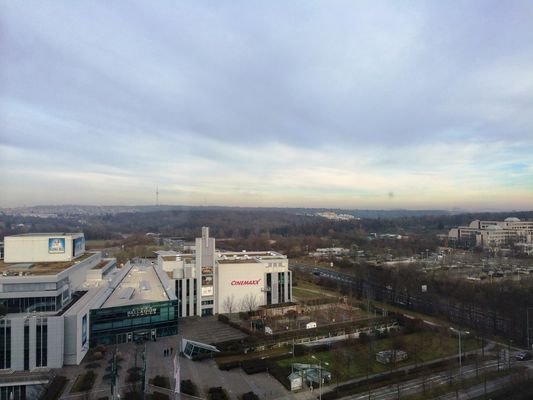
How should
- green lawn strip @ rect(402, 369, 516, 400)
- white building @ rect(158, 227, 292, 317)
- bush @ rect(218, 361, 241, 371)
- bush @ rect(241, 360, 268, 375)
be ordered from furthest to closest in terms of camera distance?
white building @ rect(158, 227, 292, 317) < bush @ rect(218, 361, 241, 371) < bush @ rect(241, 360, 268, 375) < green lawn strip @ rect(402, 369, 516, 400)

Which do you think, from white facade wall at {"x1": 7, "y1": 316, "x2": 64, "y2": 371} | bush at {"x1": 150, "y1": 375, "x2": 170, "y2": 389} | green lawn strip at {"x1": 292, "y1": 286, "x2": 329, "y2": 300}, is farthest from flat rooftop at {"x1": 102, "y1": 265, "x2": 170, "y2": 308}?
green lawn strip at {"x1": 292, "y1": 286, "x2": 329, "y2": 300}

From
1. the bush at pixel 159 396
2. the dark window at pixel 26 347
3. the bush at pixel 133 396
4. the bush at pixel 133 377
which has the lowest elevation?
the bush at pixel 133 377

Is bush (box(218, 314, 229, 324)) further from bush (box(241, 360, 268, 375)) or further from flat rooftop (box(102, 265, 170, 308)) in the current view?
bush (box(241, 360, 268, 375))

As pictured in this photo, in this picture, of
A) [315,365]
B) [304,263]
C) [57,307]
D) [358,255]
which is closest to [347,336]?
[315,365]

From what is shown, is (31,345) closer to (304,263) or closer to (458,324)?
(458,324)

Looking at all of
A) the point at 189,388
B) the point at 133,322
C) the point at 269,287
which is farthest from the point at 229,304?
the point at 189,388

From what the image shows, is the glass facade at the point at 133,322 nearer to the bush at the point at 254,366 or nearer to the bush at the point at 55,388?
the bush at the point at 55,388

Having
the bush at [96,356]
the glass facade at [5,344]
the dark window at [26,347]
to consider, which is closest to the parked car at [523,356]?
the bush at [96,356]
